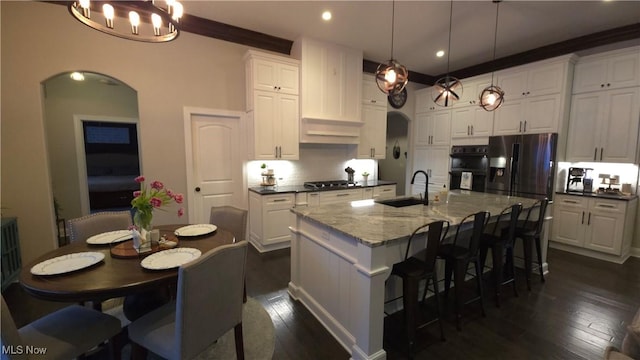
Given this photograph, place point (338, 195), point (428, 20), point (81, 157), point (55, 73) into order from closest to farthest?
point (55, 73)
point (428, 20)
point (338, 195)
point (81, 157)

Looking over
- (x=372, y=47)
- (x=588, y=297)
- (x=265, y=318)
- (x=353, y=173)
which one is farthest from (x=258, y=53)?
(x=588, y=297)

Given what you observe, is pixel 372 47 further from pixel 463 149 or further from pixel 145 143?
pixel 145 143

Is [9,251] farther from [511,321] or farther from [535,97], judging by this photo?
[535,97]

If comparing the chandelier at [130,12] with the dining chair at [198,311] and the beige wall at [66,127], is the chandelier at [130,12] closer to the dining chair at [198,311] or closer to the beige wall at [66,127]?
the dining chair at [198,311]

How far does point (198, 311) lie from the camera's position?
1408 millimetres

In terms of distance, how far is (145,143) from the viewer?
3.50 metres

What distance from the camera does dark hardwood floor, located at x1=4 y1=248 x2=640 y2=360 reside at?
196 centimetres

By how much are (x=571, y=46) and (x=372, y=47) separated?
122 inches

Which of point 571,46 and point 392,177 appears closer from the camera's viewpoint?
point 571,46

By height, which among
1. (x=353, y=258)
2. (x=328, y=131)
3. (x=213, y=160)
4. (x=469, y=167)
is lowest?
(x=353, y=258)

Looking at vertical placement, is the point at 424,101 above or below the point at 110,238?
above

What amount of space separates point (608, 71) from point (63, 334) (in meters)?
6.41

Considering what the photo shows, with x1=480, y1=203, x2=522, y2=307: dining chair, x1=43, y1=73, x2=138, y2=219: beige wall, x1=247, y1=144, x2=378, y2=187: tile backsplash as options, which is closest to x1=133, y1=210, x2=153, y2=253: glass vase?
x1=247, y1=144, x2=378, y2=187: tile backsplash

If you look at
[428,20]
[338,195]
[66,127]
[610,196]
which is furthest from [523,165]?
[66,127]
